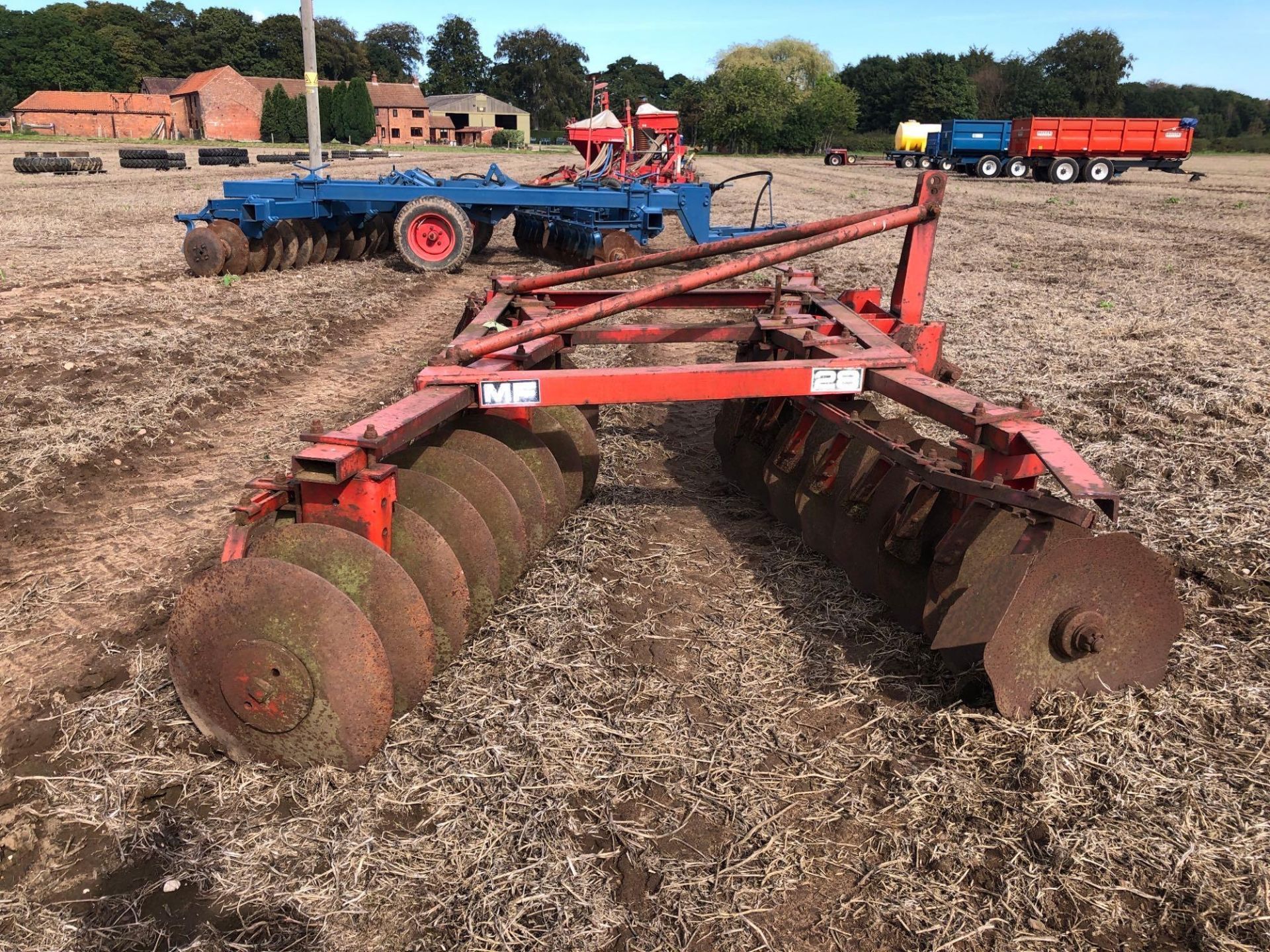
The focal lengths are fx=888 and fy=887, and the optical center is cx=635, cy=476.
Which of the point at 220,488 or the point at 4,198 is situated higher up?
the point at 4,198

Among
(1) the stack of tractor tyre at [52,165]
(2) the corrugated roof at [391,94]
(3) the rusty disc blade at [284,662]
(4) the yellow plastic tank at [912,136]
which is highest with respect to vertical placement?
(2) the corrugated roof at [391,94]

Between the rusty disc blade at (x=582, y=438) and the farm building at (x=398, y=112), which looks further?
the farm building at (x=398, y=112)

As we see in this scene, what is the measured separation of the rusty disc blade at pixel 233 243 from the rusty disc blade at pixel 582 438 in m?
7.65

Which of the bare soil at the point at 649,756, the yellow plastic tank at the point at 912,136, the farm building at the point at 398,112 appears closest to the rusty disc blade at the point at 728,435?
the bare soil at the point at 649,756

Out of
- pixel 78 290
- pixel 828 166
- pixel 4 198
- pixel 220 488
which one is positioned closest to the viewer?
pixel 220 488

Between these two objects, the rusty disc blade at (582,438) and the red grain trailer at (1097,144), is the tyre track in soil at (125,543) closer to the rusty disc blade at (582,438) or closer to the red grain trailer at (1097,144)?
the rusty disc blade at (582,438)

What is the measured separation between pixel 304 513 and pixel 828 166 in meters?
47.8

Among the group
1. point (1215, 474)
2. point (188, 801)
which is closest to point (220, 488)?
point (188, 801)

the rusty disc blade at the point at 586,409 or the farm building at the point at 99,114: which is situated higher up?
the farm building at the point at 99,114

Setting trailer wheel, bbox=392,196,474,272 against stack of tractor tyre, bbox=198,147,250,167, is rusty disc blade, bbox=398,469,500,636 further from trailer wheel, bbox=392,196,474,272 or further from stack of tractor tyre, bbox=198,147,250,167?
stack of tractor tyre, bbox=198,147,250,167

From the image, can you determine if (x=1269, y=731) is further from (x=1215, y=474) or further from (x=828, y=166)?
(x=828, y=166)

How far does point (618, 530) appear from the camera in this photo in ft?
13.7

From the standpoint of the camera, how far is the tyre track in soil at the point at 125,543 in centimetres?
305

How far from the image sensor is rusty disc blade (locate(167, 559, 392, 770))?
93.7 inches
